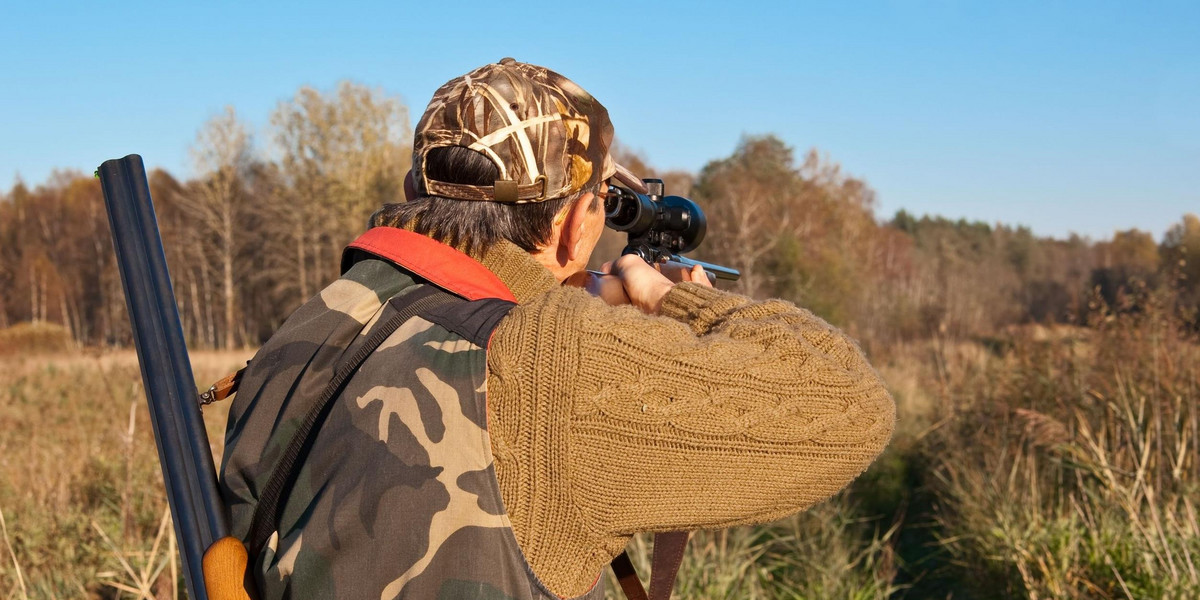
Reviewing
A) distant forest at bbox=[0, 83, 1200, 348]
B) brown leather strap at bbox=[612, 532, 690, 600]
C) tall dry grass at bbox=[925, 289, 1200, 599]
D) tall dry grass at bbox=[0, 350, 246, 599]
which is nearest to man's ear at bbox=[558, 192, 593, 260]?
brown leather strap at bbox=[612, 532, 690, 600]

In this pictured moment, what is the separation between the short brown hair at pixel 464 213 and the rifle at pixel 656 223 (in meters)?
0.47

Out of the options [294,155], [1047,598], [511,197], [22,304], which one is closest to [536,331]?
[511,197]

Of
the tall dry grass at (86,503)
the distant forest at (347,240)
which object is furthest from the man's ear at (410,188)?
the distant forest at (347,240)

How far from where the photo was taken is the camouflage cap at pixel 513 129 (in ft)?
5.15

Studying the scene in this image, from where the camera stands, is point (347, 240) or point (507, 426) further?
point (347, 240)

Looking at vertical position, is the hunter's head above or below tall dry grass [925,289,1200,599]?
above

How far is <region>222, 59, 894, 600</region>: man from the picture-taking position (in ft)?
4.24

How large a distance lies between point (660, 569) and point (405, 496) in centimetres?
74

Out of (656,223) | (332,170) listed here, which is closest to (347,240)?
(332,170)

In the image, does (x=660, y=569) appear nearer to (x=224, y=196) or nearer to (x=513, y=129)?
(x=513, y=129)

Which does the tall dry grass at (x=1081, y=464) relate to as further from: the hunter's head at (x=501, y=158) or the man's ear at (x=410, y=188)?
the man's ear at (x=410, y=188)

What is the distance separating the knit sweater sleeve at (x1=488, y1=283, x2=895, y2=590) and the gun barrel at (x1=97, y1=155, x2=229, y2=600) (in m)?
0.55

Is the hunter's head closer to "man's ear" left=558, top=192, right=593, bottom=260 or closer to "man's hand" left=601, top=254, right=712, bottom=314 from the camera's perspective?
"man's ear" left=558, top=192, right=593, bottom=260

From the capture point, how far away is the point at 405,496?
128 centimetres
